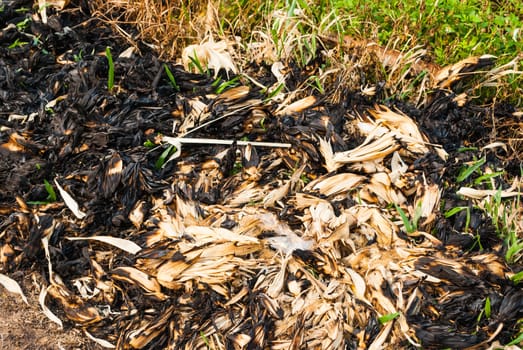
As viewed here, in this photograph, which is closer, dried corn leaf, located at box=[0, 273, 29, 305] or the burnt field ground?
the burnt field ground

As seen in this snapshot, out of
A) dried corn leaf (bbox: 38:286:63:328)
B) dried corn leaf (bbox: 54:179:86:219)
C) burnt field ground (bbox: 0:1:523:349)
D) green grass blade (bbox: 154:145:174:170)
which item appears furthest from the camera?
green grass blade (bbox: 154:145:174:170)

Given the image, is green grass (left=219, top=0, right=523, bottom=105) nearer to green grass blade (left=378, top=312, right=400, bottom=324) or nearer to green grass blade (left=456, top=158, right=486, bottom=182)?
green grass blade (left=456, top=158, right=486, bottom=182)

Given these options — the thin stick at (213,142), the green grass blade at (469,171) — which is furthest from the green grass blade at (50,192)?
the green grass blade at (469,171)

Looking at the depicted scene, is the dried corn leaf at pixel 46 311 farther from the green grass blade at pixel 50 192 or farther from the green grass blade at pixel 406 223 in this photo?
the green grass blade at pixel 406 223

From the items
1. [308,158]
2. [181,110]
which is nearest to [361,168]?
[308,158]

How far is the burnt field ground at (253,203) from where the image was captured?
2090mm

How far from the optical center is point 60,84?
2.88 metres

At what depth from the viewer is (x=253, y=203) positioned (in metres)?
2.42

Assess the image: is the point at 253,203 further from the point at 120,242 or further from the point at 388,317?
the point at 388,317

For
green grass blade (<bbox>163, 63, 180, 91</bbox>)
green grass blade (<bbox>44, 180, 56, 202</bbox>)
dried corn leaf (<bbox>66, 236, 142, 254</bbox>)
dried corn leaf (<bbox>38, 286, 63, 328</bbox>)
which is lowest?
dried corn leaf (<bbox>38, 286, 63, 328</bbox>)

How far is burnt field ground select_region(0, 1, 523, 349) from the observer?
6.86ft

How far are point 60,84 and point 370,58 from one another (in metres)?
1.51

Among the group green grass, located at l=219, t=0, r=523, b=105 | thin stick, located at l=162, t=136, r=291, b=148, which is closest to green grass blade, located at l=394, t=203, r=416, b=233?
thin stick, located at l=162, t=136, r=291, b=148

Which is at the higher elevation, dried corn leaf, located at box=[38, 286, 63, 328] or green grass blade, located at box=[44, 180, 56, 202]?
green grass blade, located at box=[44, 180, 56, 202]
